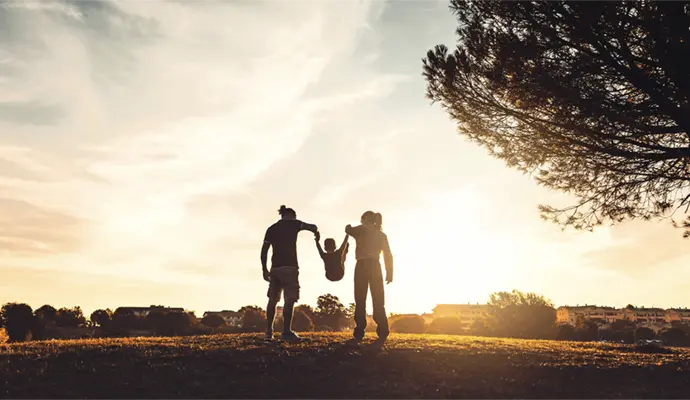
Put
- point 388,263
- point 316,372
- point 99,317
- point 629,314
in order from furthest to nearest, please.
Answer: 1. point 629,314
2. point 99,317
3. point 388,263
4. point 316,372

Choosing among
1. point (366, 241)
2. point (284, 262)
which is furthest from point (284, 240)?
point (366, 241)

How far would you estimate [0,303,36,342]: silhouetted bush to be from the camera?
4606 centimetres

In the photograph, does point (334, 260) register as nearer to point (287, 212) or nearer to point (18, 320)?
point (287, 212)

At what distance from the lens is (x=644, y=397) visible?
364 inches

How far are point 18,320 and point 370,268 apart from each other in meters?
44.6

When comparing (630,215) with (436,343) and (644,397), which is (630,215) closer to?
(436,343)

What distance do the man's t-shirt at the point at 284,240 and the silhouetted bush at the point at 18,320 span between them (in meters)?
40.3

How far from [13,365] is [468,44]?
13.0m

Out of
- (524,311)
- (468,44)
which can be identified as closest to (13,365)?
(468,44)

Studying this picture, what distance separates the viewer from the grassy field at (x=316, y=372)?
8789 mm

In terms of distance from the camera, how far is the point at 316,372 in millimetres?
9789

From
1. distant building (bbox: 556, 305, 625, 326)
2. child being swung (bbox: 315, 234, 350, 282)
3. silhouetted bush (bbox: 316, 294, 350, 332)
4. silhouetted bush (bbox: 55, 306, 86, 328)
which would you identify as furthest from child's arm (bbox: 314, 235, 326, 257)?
distant building (bbox: 556, 305, 625, 326)

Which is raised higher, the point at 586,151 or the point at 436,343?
the point at 586,151

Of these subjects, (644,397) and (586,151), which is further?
(586,151)
